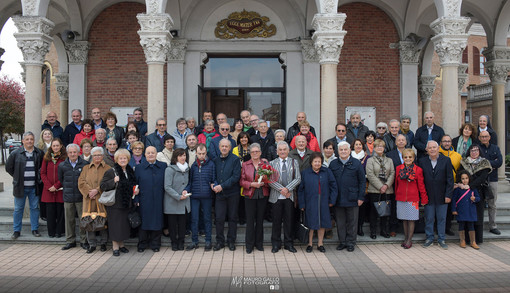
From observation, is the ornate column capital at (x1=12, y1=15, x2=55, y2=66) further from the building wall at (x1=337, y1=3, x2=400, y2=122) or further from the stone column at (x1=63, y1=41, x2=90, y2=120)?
the building wall at (x1=337, y1=3, x2=400, y2=122)

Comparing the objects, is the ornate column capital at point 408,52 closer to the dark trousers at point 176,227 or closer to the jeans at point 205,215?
the jeans at point 205,215

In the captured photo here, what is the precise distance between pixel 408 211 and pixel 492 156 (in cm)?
212

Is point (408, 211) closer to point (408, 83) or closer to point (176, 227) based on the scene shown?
point (176, 227)

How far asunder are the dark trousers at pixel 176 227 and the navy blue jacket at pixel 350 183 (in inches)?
104

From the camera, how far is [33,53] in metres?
8.45

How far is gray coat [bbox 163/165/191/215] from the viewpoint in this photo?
649cm

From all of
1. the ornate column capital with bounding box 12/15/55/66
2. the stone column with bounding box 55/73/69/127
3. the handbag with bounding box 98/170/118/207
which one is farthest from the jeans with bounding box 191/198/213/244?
the stone column with bounding box 55/73/69/127

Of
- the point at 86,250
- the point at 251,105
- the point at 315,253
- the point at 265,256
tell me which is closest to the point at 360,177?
the point at 315,253

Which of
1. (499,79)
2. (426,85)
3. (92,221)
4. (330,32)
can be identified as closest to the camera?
(92,221)

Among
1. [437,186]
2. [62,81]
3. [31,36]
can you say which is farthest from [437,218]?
[62,81]

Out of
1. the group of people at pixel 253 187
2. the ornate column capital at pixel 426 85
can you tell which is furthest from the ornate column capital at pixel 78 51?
the ornate column capital at pixel 426 85

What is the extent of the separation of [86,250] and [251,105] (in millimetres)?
6408

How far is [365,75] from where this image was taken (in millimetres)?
11836

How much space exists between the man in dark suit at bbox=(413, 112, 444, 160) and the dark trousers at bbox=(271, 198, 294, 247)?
3.11 metres
